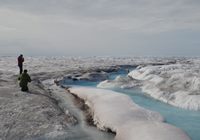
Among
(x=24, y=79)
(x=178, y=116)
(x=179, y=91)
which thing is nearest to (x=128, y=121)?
(x=178, y=116)

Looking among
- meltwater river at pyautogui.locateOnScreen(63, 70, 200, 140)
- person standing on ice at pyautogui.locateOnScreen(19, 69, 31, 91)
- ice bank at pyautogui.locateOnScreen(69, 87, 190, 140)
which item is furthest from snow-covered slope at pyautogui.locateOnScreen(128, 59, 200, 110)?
person standing on ice at pyautogui.locateOnScreen(19, 69, 31, 91)

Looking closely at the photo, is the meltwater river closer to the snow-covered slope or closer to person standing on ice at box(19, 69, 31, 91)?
the snow-covered slope

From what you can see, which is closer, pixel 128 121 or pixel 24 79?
pixel 128 121

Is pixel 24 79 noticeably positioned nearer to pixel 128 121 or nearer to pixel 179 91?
pixel 128 121

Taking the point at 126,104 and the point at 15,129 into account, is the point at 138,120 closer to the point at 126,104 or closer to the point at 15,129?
the point at 126,104

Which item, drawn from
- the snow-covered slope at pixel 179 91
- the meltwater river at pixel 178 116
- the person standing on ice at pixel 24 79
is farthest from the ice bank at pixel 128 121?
the person standing on ice at pixel 24 79

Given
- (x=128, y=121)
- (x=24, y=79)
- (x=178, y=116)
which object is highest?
(x=24, y=79)

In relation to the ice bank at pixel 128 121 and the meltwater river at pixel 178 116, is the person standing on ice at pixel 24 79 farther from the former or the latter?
the meltwater river at pixel 178 116

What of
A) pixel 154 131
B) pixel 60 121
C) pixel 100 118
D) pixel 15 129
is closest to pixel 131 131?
pixel 154 131
